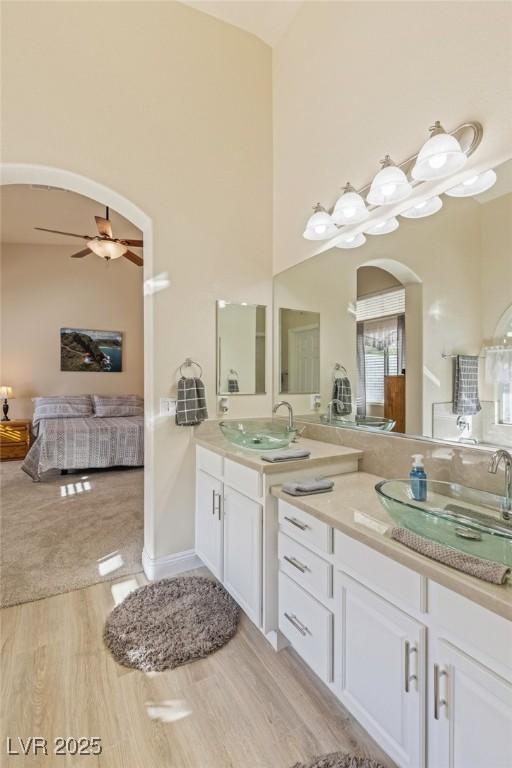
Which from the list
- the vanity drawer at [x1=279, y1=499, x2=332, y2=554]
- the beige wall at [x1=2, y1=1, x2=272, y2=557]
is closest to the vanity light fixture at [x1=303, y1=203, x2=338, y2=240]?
the beige wall at [x1=2, y1=1, x2=272, y2=557]

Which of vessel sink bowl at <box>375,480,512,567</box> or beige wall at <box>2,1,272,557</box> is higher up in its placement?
beige wall at <box>2,1,272,557</box>

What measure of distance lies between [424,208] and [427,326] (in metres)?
0.53

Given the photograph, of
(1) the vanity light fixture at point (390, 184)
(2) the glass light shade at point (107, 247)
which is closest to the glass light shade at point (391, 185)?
(1) the vanity light fixture at point (390, 184)

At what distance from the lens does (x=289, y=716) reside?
1384 millimetres

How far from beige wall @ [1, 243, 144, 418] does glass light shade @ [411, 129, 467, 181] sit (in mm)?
6072

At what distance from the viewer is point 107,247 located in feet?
12.3

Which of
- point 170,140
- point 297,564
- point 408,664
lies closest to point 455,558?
point 408,664

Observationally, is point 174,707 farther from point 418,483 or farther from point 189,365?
point 189,365

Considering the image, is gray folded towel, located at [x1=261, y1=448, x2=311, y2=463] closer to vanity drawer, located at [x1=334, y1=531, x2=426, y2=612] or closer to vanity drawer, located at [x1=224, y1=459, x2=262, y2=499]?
vanity drawer, located at [x1=224, y1=459, x2=262, y2=499]

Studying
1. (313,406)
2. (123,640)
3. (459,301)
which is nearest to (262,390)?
(313,406)

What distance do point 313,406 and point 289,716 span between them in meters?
1.57

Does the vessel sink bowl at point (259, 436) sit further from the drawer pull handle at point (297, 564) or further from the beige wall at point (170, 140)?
the drawer pull handle at point (297, 564)

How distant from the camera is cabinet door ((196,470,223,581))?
2.11m

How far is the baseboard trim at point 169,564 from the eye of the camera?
7.60 ft
